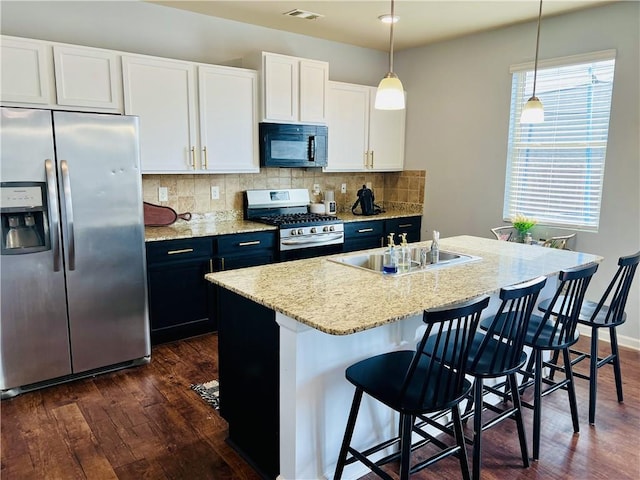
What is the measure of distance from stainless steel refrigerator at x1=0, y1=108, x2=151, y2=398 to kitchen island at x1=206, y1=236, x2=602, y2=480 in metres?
1.15

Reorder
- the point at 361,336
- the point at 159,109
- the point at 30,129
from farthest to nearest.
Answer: the point at 159,109, the point at 30,129, the point at 361,336

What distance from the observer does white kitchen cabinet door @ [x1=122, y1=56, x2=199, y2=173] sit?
349 cm

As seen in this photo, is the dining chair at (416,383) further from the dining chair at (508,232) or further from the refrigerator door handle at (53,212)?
the dining chair at (508,232)

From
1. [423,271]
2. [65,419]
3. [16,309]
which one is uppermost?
[423,271]

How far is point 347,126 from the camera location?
4816 millimetres

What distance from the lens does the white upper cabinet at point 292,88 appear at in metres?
4.09

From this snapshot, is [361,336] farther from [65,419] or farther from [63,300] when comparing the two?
[63,300]

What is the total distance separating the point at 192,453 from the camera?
2.35m

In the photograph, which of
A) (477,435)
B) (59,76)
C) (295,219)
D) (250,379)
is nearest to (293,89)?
(295,219)

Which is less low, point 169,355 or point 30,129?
point 30,129

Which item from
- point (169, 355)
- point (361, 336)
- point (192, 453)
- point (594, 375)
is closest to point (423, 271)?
point (361, 336)

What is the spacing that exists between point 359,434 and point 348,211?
10.9 feet

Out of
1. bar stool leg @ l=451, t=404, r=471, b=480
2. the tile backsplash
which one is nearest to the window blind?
the tile backsplash

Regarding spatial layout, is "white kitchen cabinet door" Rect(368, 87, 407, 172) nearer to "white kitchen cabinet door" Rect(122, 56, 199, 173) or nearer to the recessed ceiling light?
the recessed ceiling light
